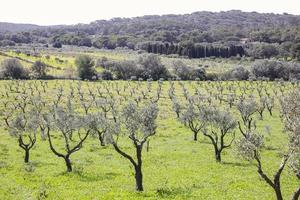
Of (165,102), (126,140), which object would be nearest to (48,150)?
(126,140)

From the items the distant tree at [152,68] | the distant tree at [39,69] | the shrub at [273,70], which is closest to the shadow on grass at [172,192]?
the distant tree at [39,69]

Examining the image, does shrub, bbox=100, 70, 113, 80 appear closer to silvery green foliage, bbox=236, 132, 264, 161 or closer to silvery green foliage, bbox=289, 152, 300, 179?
silvery green foliage, bbox=236, 132, 264, 161

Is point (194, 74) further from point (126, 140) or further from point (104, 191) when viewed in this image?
point (104, 191)

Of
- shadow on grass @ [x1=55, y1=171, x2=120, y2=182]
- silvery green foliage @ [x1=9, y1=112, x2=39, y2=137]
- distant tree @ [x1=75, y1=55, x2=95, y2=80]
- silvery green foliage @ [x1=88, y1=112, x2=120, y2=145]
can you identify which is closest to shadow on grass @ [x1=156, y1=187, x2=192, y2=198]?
silvery green foliage @ [x1=88, y1=112, x2=120, y2=145]

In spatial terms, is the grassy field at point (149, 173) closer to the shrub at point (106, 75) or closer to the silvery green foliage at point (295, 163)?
the silvery green foliage at point (295, 163)

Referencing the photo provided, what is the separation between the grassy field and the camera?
122 ft

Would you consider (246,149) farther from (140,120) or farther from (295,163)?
(140,120)

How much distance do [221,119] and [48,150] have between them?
23.9 meters

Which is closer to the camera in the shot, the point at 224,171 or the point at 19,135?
the point at 224,171

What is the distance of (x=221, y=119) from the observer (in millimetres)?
57750

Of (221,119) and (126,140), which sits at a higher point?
(221,119)

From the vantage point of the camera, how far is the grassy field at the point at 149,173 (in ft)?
122

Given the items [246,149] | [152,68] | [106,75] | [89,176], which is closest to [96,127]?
[89,176]

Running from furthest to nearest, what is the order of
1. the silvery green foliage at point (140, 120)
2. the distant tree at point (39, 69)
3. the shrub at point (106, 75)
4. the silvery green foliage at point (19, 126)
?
1. the shrub at point (106, 75)
2. the distant tree at point (39, 69)
3. the silvery green foliage at point (19, 126)
4. the silvery green foliage at point (140, 120)
